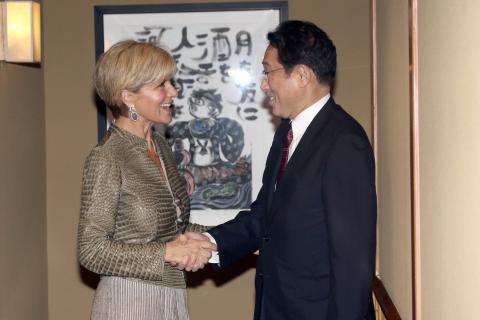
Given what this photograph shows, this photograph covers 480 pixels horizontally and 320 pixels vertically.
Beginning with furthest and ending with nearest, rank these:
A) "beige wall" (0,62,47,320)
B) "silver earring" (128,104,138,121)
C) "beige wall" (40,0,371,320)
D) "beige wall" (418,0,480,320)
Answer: "beige wall" (40,0,371,320), "beige wall" (0,62,47,320), "silver earring" (128,104,138,121), "beige wall" (418,0,480,320)

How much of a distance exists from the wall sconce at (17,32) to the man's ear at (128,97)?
2.99ft

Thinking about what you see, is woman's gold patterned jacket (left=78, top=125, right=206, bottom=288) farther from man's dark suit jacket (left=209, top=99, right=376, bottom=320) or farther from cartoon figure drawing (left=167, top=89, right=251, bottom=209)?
cartoon figure drawing (left=167, top=89, right=251, bottom=209)

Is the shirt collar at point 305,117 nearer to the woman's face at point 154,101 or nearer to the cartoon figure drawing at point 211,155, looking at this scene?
the woman's face at point 154,101

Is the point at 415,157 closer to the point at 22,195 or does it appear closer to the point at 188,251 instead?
the point at 188,251

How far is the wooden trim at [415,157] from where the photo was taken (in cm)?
244

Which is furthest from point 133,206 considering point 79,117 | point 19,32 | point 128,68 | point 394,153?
point 79,117

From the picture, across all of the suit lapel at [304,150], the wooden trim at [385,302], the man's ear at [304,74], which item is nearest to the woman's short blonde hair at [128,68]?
the man's ear at [304,74]

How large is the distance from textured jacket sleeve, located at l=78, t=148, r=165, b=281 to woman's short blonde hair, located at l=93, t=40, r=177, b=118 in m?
0.29

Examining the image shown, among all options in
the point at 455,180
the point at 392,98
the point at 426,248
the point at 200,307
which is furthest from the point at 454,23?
the point at 200,307

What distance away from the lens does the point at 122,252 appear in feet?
9.34

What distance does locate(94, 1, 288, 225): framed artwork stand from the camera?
4.66 meters

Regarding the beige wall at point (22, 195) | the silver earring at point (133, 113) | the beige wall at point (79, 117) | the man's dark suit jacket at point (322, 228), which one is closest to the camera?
the man's dark suit jacket at point (322, 228)

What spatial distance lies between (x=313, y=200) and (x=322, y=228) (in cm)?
11

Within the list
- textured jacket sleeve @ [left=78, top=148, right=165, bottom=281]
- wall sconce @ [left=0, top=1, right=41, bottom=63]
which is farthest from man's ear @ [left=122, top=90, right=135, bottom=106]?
wall sconce @ [left=0, top=1, right=41, bottom=63]
